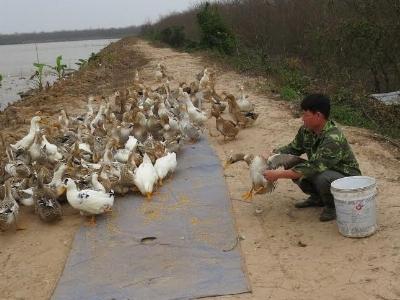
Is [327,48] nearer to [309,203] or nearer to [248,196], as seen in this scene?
Answer: [248,196]

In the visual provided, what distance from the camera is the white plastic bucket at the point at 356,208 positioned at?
195 inches

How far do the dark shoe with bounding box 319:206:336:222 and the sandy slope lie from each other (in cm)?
7

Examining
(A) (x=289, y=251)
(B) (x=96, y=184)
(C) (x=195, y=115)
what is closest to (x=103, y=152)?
(B) (x=96, y=184)

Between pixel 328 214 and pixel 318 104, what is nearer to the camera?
pixel 318 104

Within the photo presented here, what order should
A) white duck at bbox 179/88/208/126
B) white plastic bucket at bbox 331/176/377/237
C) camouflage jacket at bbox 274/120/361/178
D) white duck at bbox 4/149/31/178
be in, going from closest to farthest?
white plastic bucket at bbox 331/176/377/237, camouflage jacket at bbox 274/120/361/178, white duck at bbox 4/149/31/178, white duck at bbox 179/88/208/126

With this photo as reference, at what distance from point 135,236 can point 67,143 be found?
3399 millimetres

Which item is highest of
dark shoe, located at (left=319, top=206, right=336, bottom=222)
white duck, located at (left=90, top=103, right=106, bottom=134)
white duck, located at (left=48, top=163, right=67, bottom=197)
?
white duck, located at (left=90, top=103, right=106, bottom=134)

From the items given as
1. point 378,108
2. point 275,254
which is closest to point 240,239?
point 275,254

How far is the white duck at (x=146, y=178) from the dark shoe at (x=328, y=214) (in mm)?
2201

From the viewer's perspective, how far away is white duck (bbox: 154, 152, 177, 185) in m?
7.20

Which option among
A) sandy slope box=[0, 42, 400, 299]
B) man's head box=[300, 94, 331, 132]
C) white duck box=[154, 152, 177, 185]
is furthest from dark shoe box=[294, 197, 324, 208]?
white duck box=[154, 152, 177, 185]

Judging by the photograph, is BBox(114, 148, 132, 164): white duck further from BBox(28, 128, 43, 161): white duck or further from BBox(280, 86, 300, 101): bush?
BBox(280, 86, 300, 101): bush

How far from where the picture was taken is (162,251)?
525cm

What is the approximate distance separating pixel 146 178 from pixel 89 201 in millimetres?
995
